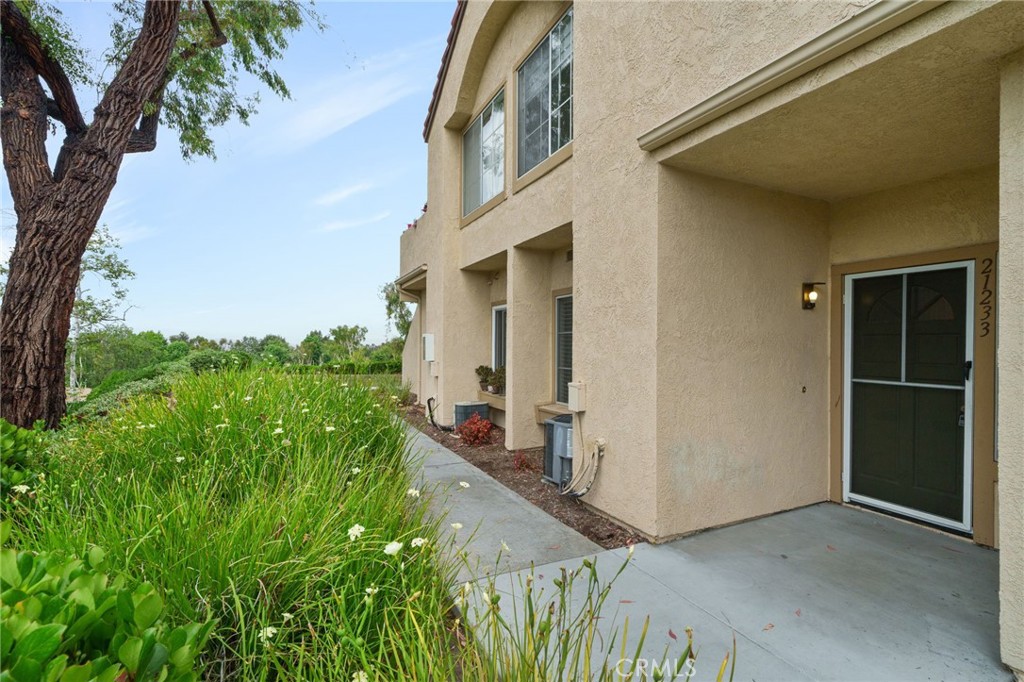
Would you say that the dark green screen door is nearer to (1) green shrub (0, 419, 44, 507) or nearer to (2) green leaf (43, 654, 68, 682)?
(2) green leaf (43, 654, 68, 682)

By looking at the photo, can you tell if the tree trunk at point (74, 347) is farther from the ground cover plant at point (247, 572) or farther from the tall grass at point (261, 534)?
the tall grass at point (261, 534)

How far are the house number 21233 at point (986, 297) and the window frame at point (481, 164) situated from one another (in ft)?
19.9

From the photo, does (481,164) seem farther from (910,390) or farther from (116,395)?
(116,395)

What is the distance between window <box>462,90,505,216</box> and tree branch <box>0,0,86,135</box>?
263 inches

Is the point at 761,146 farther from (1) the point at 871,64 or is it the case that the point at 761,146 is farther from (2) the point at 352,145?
(2) the point at 352,145

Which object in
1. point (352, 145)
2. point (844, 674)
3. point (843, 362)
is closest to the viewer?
point (844, 674)

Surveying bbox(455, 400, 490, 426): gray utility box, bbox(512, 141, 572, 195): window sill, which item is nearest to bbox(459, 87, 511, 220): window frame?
bbox(512, 141, 572, 195): window sill

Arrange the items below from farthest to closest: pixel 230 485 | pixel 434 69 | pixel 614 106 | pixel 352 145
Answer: pixel 352 145, pixel 434 69, pixel 614 106, pixel 230 485

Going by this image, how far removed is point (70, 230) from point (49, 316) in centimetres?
126

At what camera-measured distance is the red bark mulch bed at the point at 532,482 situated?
4.72 metres

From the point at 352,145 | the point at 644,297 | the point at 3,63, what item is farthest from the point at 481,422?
the point at 3,63

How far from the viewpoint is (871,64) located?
2791 mm

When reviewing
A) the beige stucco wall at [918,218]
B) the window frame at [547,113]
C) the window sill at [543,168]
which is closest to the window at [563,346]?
the window sill at [543,168]

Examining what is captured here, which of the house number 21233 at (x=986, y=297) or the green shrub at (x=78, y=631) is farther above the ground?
the house number 21233 at (x=986, y=297)
